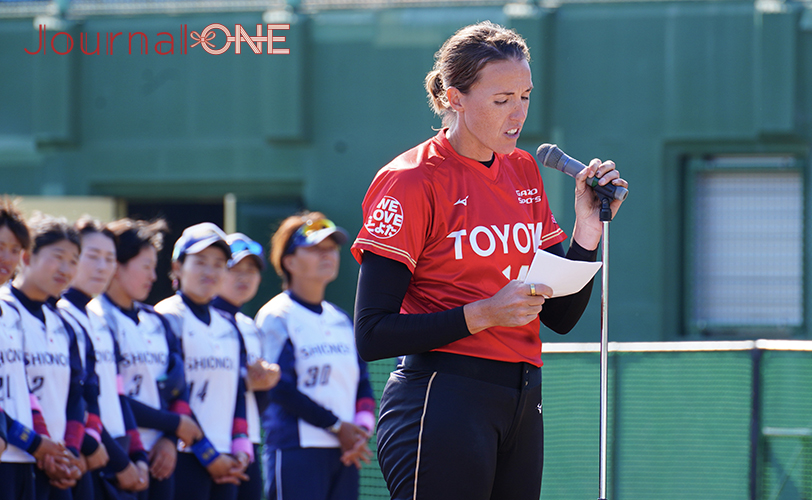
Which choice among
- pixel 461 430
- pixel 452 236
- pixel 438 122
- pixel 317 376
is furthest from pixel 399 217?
pixel 438 122

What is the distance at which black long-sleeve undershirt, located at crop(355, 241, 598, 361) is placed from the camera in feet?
7.52

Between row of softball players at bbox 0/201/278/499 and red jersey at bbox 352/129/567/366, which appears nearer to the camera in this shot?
red jersey at bbox 352/129/567/366

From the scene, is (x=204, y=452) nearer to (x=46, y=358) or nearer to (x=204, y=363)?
(x=204, y=363)

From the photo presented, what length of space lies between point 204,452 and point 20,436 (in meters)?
1.07

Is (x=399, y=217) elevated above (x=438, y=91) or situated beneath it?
situated beneath

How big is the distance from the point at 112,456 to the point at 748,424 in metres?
3.88

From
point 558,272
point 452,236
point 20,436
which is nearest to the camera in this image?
point 558,272

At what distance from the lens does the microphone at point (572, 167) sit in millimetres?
2512

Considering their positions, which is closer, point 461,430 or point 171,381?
point 461,430

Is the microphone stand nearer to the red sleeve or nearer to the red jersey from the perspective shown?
the red jersey

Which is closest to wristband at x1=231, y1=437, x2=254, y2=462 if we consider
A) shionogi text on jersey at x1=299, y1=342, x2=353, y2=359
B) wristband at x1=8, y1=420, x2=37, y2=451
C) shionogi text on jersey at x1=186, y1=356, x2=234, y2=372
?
shionogi text on jersey at x1=186, y1=356, x2=234, y2=372

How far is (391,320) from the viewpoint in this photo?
2.33m

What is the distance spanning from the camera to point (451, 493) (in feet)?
7.57

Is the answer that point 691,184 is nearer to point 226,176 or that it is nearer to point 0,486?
point 226,176
